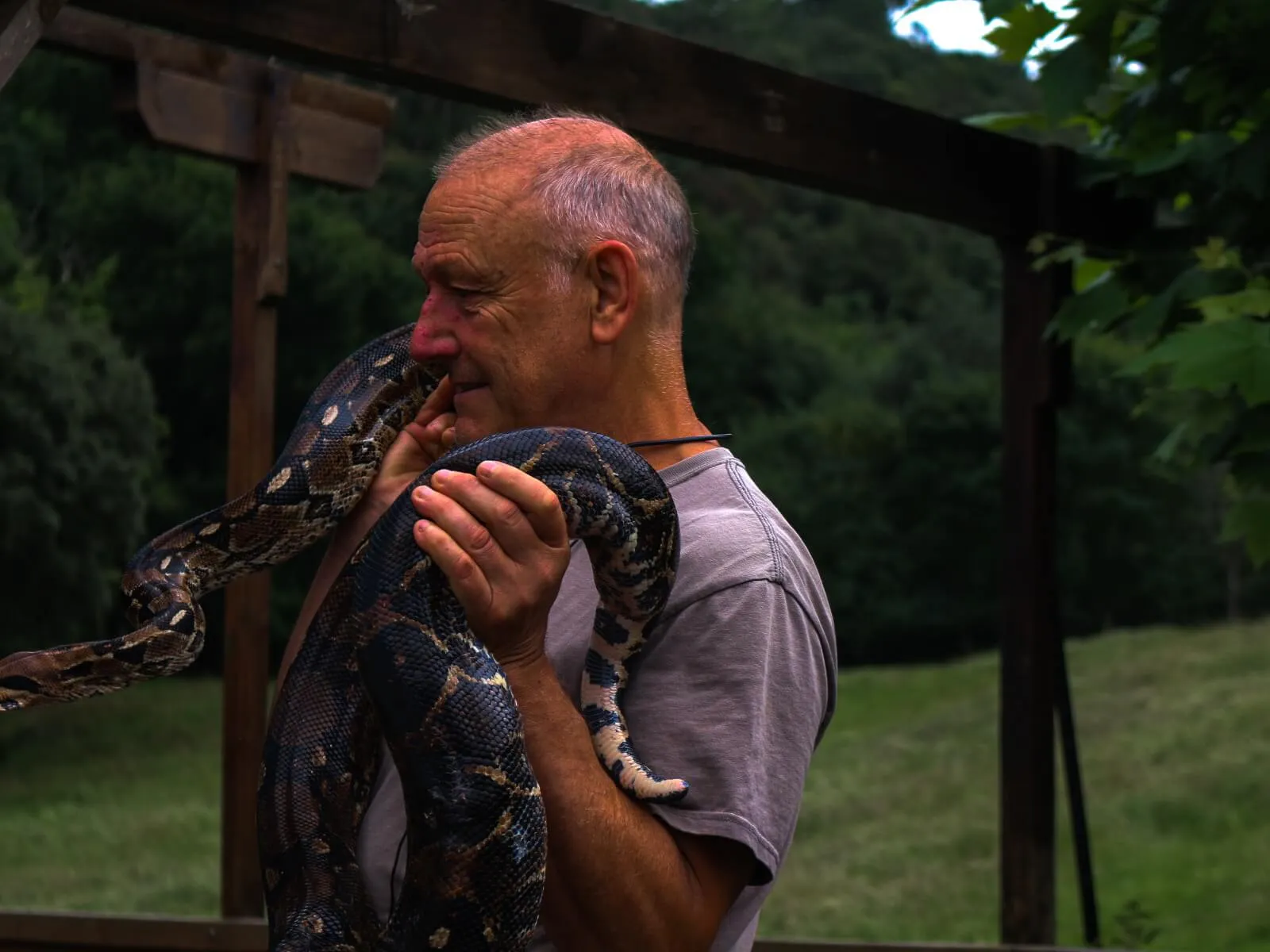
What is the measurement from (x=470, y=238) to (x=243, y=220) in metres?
4.00

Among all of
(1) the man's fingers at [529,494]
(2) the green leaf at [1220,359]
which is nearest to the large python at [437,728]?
(1) the man's fingers at [529,494]

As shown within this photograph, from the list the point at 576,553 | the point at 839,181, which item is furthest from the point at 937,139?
the point at 576,553

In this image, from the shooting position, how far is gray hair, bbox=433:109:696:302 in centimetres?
263

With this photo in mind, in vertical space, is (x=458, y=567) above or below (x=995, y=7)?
below

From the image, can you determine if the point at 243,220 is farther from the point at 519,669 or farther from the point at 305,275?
the point at 305,275

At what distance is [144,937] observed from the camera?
20.4 feet

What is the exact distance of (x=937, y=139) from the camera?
6230 mm

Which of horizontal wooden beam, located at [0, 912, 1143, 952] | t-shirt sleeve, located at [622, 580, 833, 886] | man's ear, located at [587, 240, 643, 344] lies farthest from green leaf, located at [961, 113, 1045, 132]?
t-shirt sleeve, located at [622, 580, 833, 886]

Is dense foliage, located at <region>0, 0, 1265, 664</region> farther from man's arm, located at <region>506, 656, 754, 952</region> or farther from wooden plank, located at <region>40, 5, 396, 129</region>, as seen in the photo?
man's arm, located at <region>506, 656, 754, 952</region>

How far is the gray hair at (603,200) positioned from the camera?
2.63 meters

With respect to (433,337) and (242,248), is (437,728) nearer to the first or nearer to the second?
(433,337)

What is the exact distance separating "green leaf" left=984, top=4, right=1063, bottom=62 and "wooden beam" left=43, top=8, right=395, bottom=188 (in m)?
2.78

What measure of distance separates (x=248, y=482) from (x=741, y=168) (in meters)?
2.21

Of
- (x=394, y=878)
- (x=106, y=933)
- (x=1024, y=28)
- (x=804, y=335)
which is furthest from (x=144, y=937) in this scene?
(x=804, y=335)
